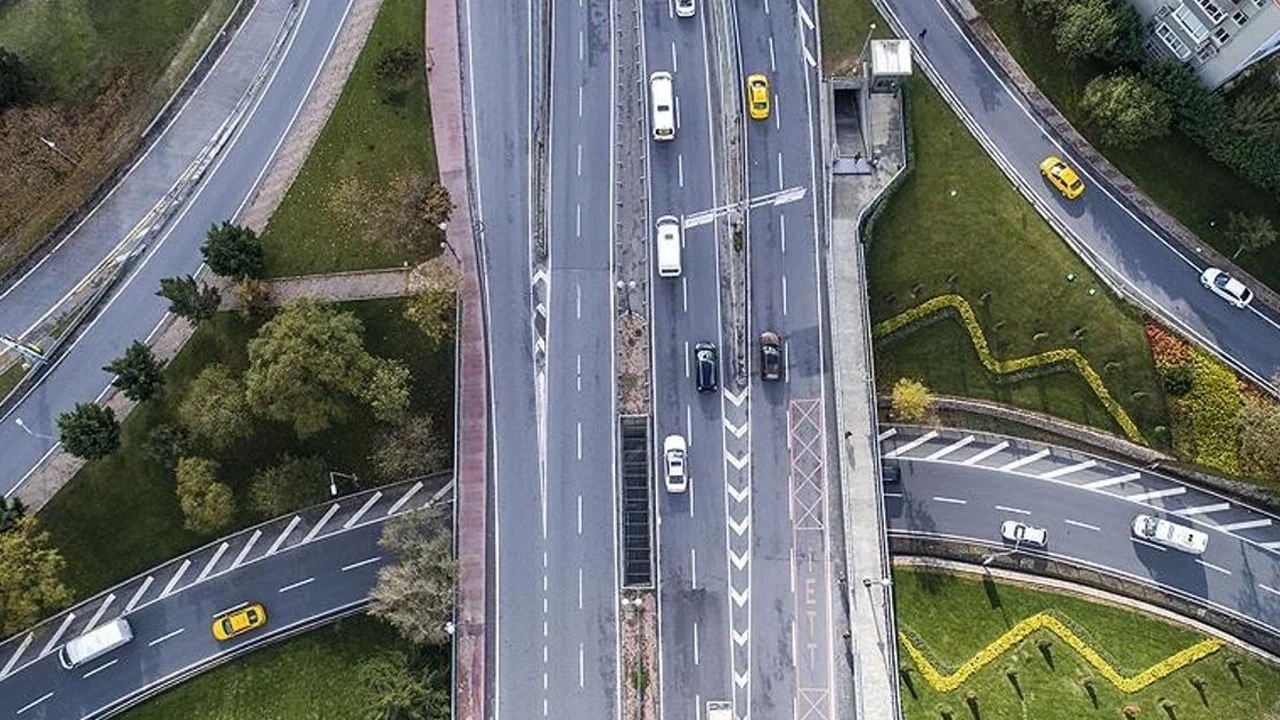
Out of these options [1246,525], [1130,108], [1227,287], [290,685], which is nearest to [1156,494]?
[1246,525]

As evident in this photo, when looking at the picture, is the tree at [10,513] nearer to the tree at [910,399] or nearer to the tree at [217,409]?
the tree at [217,409]

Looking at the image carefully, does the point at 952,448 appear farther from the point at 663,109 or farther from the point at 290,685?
the point at 290,685

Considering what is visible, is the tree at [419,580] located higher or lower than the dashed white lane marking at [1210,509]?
lower

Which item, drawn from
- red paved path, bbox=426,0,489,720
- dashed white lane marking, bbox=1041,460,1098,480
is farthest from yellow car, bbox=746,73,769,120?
dashed white lane marking, bbox=1041,460,1098,480

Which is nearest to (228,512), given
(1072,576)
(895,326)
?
(895,326)

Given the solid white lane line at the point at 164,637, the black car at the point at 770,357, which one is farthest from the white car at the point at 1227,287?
the solid white lane line at the point at 164,637

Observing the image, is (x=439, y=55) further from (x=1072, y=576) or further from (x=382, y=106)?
(x=1072, y=576)

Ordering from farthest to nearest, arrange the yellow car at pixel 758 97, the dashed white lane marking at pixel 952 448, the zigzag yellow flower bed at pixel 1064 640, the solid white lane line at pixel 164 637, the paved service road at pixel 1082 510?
the dashed white lane marking at pixel 952 448
the yellow car at pixel 758 97
the paved service road at pixel 1082 510
the solid white lane line at pixel 164 637
the zigzag yellow flower bed at pixel 1064 640
